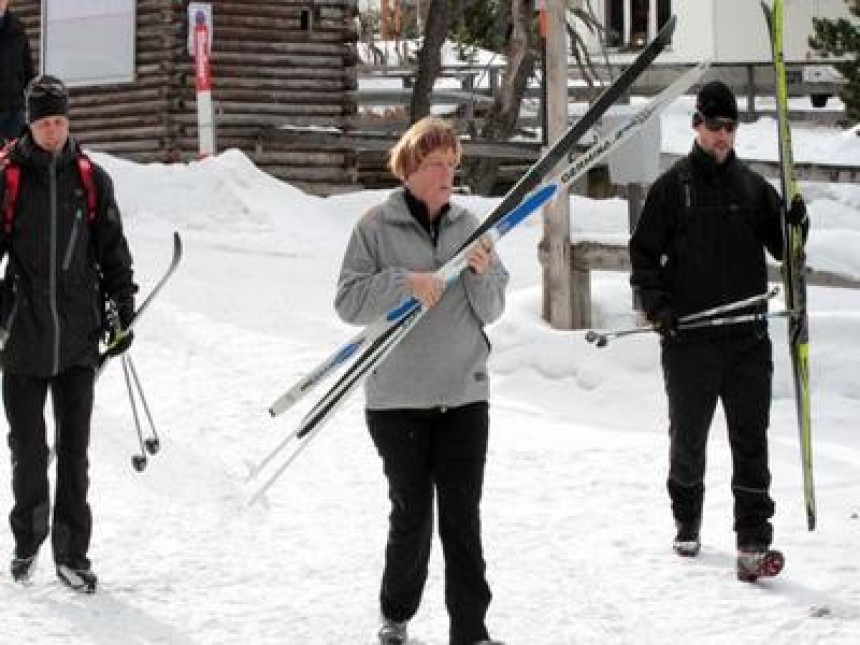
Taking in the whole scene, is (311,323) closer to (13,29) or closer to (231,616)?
(13,29)

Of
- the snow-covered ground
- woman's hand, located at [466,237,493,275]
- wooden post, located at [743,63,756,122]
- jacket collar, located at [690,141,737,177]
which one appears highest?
wooden post, located at [743,63,756,122]

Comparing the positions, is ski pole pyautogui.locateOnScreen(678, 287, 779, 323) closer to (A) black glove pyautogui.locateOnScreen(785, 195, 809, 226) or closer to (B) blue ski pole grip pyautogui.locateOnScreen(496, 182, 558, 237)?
(A) black glove pyautogui.locateOnScreen(785, 195, 809, 226)

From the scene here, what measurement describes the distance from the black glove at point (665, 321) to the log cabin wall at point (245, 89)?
53.3ft

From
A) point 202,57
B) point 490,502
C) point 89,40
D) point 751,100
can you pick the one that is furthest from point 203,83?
point 751,100

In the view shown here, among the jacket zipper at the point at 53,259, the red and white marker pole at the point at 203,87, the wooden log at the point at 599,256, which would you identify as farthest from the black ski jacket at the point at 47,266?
the red and white marker pole at the point at 203,87

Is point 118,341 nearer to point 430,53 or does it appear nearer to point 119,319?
point 119,319

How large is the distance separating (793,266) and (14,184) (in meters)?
2.77

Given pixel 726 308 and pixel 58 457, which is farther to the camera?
pixel 726 308

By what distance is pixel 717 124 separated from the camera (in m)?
5.97

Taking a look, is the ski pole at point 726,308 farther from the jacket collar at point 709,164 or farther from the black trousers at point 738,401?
the jacket collar at point 709,164

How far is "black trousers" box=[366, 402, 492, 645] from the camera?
4.93m

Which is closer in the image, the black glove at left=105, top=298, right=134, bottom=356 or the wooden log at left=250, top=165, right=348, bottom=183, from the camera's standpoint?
the black glove at left=105, top=298, right=134, bottom=356

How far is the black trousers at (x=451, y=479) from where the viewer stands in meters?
4.93

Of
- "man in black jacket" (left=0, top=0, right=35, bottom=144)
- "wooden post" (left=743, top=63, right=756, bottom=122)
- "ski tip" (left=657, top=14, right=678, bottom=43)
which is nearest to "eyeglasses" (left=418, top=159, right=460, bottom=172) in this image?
"ski tip" (left=657, top=14, right=678, bottom=43)
